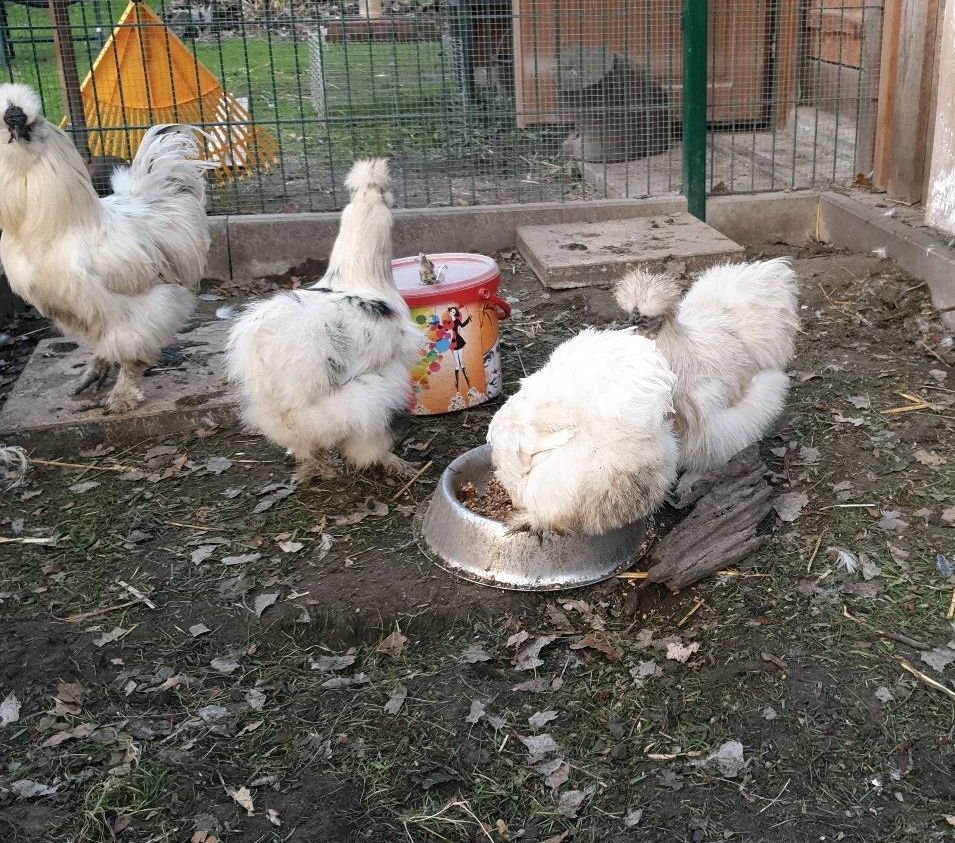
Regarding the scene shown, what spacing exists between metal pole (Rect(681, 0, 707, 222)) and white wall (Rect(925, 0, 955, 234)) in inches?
65.6

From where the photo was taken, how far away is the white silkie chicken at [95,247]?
16.1 feet

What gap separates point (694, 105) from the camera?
7270mm

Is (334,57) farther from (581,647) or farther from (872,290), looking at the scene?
(581,647)

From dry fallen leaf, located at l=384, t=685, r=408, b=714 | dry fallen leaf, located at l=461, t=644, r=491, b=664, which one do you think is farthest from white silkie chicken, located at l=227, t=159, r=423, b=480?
dry fallen leaf, located at l=384, t=685, r=408, b=714

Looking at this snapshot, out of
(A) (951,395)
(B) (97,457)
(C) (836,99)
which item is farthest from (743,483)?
(C) (836,99)

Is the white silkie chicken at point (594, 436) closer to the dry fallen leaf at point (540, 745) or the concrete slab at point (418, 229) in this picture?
the dry fallen leaf at point (540, 745)

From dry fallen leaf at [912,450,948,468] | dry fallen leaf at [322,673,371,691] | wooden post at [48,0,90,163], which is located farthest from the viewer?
wooden post at [48,0,90,163]

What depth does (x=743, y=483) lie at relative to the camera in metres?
3.99

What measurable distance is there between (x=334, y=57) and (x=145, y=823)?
12.3 m

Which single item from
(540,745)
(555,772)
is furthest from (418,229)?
(555,772)

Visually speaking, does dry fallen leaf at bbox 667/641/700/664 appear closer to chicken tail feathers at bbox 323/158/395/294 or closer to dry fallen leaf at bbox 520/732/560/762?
dry fallen leaf at bbox 520/732/560/762

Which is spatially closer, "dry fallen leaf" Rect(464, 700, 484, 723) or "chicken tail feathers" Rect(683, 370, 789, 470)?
"dry fallen leaf" Rect(464, 700, 484, 723)

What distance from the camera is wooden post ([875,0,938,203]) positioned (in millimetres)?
6625

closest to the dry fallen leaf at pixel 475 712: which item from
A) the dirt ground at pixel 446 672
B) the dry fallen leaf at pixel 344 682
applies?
the dirt ground at pixel 446 672
